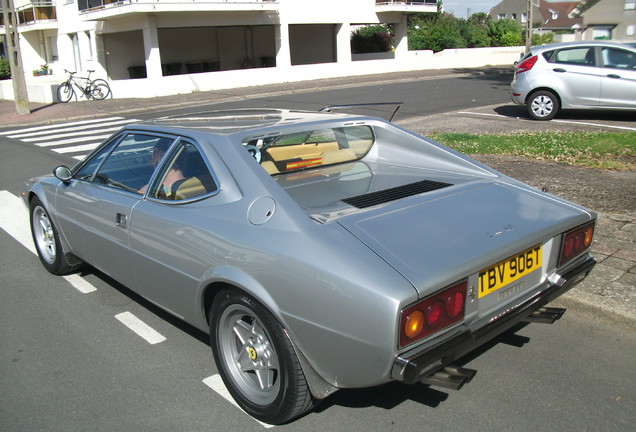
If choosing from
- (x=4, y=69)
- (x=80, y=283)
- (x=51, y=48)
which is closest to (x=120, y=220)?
(x=80, y=283)

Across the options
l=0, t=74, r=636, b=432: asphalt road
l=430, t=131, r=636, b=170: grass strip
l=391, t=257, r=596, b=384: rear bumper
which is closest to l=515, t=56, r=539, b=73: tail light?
l=430, t=131, r=636, b=170: grass strip

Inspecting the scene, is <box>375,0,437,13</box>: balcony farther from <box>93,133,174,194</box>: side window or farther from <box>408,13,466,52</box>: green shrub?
<box>93,133,174,194</box>: side window

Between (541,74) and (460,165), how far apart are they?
9.72 m

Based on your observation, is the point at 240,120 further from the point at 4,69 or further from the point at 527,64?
the point at 4,69

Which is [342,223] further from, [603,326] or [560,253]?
[603,326]

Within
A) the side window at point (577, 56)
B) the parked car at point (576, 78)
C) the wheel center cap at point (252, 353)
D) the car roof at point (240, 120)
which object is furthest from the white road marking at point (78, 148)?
the wheel center cap at point (252, 353)

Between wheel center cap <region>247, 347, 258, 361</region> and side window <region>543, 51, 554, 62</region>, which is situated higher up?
side window <region>543, 51, 554, 62</region>

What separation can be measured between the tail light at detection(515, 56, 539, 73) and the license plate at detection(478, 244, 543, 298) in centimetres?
1070

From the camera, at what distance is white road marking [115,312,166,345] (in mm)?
4203

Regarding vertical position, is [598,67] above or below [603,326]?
above

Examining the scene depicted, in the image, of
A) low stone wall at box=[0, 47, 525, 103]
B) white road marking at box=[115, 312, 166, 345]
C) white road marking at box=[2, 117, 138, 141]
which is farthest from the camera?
low stone wall at box=[0, 47, 525, 103]

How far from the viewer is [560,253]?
3449 mm

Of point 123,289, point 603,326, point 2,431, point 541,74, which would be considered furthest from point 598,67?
point 2,431

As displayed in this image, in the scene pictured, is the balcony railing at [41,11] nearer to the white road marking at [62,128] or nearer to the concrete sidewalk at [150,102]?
the concrete sidewalk at [150,102]
